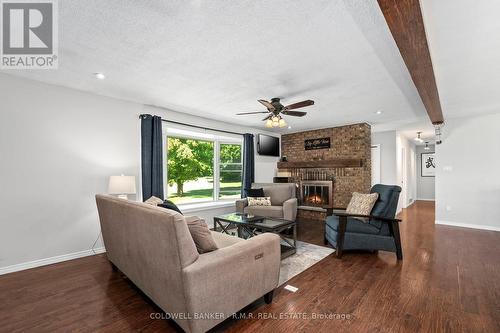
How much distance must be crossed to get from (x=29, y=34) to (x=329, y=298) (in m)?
3.78

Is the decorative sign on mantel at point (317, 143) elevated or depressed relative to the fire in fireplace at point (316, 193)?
elevated

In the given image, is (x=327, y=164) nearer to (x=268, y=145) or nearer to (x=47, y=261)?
(x=268, y=145)

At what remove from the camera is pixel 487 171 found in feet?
15.8

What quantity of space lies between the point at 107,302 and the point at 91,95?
2.95 meters

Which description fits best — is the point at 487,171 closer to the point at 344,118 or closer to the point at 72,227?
the point at 344,118

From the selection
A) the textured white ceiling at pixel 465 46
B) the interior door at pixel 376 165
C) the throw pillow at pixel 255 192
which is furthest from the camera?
the interior door at pixel 376 165

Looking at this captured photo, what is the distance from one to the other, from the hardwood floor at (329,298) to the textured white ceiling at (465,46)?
2.45m

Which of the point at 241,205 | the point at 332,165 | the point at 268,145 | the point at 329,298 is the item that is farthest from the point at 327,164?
the point at 329,298

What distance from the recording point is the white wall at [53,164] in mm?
2844

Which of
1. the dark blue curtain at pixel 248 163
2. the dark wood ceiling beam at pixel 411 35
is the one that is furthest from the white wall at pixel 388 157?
the dark wood ceiling beam at pixel 411 35

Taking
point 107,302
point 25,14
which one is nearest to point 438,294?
point 107,302

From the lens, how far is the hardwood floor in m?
1.83

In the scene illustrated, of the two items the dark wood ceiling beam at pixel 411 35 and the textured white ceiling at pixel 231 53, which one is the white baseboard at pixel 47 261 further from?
the dark wood ceiling beam at pixel 411 35

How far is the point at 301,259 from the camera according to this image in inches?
123
